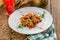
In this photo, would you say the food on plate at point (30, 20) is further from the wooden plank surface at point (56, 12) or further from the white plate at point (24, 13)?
the wooden plank surface at point (56, 12)

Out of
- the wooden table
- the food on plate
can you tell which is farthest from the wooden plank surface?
the food on plate

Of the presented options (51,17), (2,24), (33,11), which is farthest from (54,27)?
(2,24)

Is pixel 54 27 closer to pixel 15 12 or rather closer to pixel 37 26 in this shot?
pixel 37 26

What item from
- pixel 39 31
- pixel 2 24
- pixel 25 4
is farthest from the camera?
pixel 25 4

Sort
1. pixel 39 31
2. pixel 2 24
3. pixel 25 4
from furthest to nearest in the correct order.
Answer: pixel 25 4 < pixel 2 24 < pixel 39 31

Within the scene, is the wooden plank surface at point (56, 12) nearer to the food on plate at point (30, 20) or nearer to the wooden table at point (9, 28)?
the wooden table at point (9, 28)

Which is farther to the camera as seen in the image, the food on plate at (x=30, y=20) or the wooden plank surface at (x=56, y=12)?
the wooden plank surface at (x=56, y=12)

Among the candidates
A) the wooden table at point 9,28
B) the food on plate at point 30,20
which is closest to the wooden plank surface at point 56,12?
the wooden table at point 9,28
